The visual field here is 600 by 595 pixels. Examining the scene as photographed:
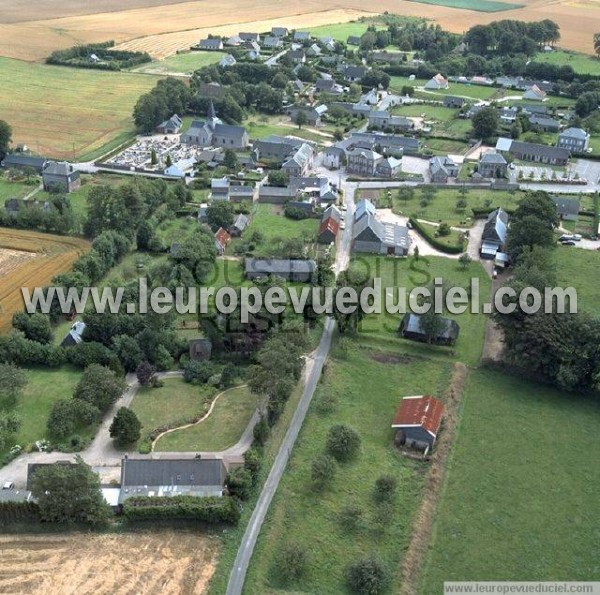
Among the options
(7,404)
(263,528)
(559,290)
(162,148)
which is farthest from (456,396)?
(162,148)

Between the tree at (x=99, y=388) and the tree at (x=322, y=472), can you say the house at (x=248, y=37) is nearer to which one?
the tree at (x=99, y=388)

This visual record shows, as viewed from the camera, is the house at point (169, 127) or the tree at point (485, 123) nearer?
the tree at point (485, 123)

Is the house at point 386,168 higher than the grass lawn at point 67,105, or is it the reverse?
the grass lawn at point 67,105

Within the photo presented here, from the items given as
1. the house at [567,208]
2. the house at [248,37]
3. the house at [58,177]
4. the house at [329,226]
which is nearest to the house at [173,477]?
the house at [329,226]

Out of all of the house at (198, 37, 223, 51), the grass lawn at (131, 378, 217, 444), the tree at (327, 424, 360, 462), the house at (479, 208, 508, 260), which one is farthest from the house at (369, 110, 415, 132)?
the tree at (327, 424, 360, 462)

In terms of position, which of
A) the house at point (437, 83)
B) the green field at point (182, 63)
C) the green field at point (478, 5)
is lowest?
the house at point (437, 83)

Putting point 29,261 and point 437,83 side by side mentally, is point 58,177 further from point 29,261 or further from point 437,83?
point 437,83

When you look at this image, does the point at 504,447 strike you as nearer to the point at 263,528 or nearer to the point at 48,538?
the point at 263,528
